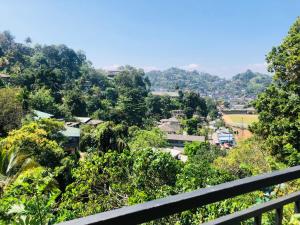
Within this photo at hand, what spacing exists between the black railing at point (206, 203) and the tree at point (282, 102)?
1086 cm

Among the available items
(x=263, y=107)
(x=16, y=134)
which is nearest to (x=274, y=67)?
(x=263, y=107)

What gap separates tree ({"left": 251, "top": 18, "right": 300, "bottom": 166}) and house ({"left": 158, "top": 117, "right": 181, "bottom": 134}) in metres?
38.1

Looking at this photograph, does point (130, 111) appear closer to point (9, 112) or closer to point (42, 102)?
point (42, 102)

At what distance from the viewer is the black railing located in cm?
93

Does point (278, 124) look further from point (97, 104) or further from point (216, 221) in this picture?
point (97, 104)

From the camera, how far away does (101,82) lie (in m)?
79.2

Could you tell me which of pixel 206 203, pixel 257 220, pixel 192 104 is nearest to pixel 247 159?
pixel 257 220

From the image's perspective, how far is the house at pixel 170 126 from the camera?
171 ft

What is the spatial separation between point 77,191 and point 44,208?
5.62m

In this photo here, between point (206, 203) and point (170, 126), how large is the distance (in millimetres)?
52920

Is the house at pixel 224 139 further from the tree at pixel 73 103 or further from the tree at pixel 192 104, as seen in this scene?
the tree at pixel 73 103

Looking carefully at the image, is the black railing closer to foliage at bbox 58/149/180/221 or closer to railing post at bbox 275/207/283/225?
railing post at bbox 275/207/283/225

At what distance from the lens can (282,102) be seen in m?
12.5

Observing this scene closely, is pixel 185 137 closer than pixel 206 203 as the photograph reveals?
No
